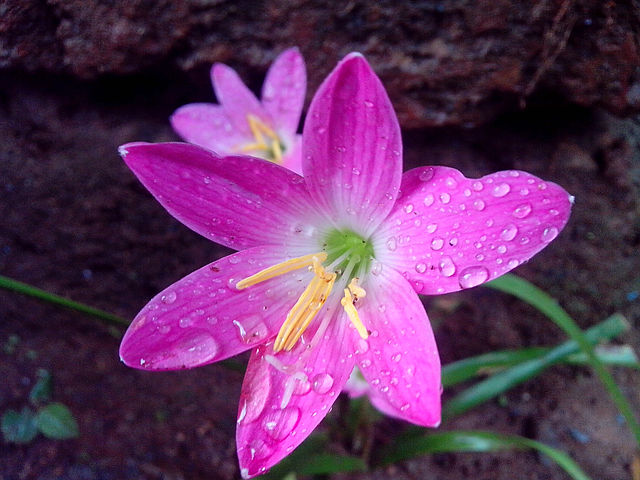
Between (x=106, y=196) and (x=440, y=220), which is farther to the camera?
(x=106, y=196)

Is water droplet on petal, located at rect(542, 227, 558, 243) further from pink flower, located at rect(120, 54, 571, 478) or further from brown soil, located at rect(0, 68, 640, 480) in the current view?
brown soil, located at rect(0, 68, 640, 480)

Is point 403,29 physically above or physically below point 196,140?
above

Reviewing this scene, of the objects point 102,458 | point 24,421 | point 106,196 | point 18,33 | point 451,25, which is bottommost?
point 102,458

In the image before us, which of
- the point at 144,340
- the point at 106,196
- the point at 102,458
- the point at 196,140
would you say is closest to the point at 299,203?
the point at 144,340

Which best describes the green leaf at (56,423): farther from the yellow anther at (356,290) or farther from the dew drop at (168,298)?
the yellow anther at (356,290)

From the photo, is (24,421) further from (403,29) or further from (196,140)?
(403,29)

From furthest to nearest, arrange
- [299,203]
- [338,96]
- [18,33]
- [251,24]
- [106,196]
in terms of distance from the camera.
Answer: [106,196] → [251,24] → [18,33] → [299,203] → [338,96]
